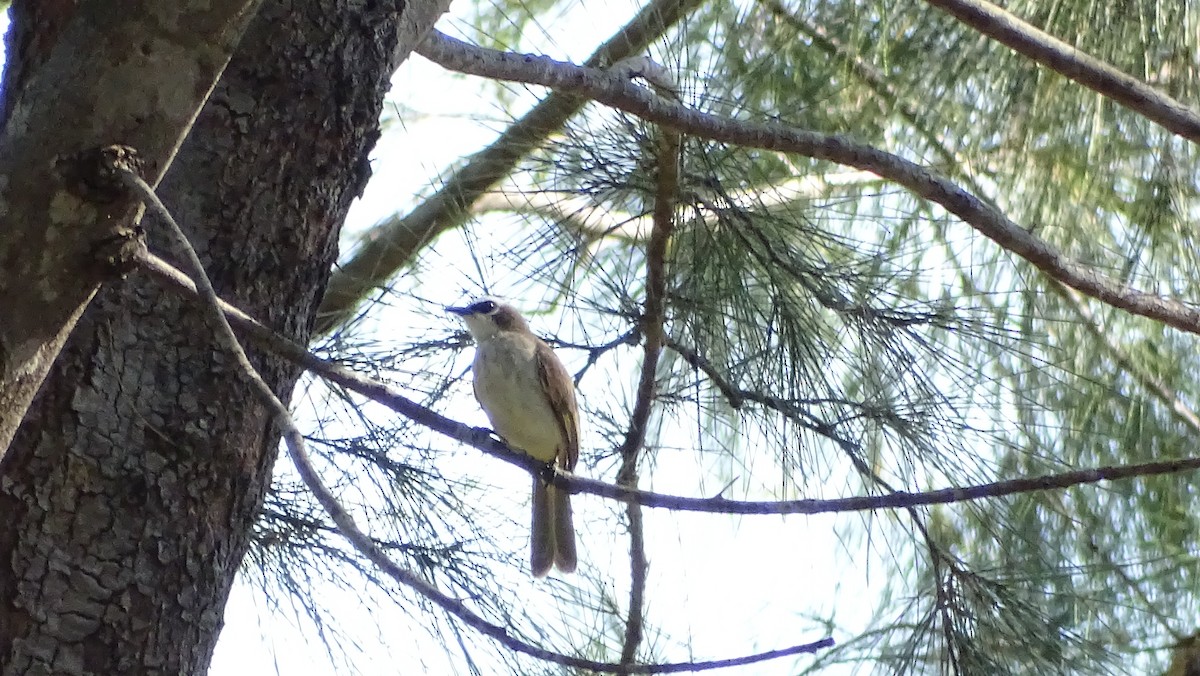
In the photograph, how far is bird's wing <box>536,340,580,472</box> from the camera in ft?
8.44

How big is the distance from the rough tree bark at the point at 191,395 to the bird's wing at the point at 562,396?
1138 millimetres

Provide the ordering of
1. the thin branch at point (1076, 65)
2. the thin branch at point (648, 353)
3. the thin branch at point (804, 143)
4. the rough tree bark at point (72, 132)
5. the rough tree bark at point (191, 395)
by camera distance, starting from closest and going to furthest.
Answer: the rough tree bark at point (72, 132), the rough tree bark at point (191, 395), the thin branch at point (804, 143), the thin branch at point (1076, 65), the thin branch at point (648, 353)

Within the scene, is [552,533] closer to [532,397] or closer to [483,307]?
[532,397]

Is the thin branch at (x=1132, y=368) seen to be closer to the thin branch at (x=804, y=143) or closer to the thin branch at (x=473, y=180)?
the thin branch at (x=804, y=143)

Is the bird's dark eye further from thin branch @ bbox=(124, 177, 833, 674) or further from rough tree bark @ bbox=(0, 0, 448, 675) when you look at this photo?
thin branch @ bbox=(124, 177, 833, 674)

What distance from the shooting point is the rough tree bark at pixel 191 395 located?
47.3 inches

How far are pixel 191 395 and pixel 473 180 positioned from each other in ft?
3.90

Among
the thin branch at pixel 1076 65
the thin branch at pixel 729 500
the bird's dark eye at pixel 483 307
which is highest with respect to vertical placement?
the thin branch at pixel 1076 65

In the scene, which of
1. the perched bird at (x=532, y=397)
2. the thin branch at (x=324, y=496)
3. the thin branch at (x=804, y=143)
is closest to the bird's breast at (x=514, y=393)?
the perched bird at (x=532, y=397)

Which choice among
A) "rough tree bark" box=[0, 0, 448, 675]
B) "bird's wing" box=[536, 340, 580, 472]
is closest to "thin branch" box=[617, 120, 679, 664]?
"bird's wing" box=[536, 340, 580, 472]

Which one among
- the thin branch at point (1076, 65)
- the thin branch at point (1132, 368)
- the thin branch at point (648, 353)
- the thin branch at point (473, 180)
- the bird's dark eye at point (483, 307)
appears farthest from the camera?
the thin branch at point (1132, 368)

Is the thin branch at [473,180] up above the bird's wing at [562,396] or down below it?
above

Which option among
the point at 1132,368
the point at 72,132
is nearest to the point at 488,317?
the point at 1132,368

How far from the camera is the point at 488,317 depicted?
255 cm
